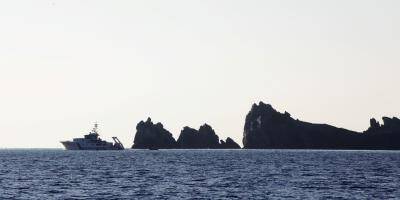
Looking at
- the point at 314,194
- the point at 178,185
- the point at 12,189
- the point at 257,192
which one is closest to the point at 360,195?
the point at 314,194

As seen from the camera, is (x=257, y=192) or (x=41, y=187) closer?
(x=257, y=192)

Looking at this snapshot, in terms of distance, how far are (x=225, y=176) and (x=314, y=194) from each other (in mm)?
30544

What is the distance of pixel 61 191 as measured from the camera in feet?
261

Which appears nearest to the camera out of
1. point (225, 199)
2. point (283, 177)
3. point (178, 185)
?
point (225, 199)

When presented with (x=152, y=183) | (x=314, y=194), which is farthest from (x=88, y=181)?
(x=314, y=194)

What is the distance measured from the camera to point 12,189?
269 feet

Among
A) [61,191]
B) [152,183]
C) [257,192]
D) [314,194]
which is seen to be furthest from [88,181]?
[314,194]

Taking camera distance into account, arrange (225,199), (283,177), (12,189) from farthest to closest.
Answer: (283,177) → (12,189) → (225,199)

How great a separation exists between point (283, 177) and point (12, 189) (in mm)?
37979

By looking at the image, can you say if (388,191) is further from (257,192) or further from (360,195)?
(257,192)

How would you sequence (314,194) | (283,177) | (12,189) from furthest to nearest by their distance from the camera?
1. (283,177)
2. (12,189)
3. (314,194)

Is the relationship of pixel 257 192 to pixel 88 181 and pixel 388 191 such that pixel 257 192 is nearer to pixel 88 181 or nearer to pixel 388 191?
pixel 388 191

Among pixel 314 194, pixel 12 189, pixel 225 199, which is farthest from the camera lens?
pixel 12 189

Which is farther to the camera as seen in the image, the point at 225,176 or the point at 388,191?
the point at 225,176
